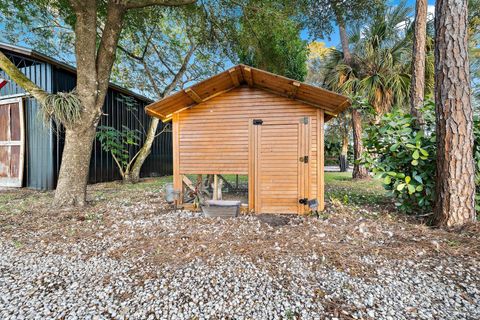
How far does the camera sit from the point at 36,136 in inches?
242

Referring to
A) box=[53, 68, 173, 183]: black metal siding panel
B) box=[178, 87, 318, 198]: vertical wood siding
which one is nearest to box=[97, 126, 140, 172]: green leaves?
box=[53, 68, 173, 183]: black metal siding panel

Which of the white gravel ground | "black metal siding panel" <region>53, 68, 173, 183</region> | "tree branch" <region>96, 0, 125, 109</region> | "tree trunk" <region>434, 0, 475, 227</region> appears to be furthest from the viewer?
"black metal siding panel" <region>53, 68, 173, 183</region>

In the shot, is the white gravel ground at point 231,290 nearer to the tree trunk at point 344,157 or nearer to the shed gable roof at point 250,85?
the shed gable roof at point 250,85

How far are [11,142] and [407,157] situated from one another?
9.89m

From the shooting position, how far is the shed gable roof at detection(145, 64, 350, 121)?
11.3 ft

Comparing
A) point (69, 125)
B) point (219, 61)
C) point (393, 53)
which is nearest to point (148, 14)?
point (219, 61)

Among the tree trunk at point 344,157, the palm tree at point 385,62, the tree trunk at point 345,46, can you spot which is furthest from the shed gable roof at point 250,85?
the tree trunk at point 344,157

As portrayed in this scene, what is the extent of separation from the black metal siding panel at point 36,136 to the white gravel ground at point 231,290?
4.93 m

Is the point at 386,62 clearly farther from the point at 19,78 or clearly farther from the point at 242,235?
the point at 19,78

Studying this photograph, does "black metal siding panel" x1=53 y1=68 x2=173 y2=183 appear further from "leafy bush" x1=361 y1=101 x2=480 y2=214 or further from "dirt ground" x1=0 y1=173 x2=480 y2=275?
"leafy bush" x1=361 y1=101 x2=480 y2=214

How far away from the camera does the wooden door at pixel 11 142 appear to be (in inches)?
247

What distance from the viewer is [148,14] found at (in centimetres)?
621

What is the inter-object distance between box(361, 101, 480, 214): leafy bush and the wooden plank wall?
100 centimetres

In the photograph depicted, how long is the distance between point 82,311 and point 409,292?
7.83ft
